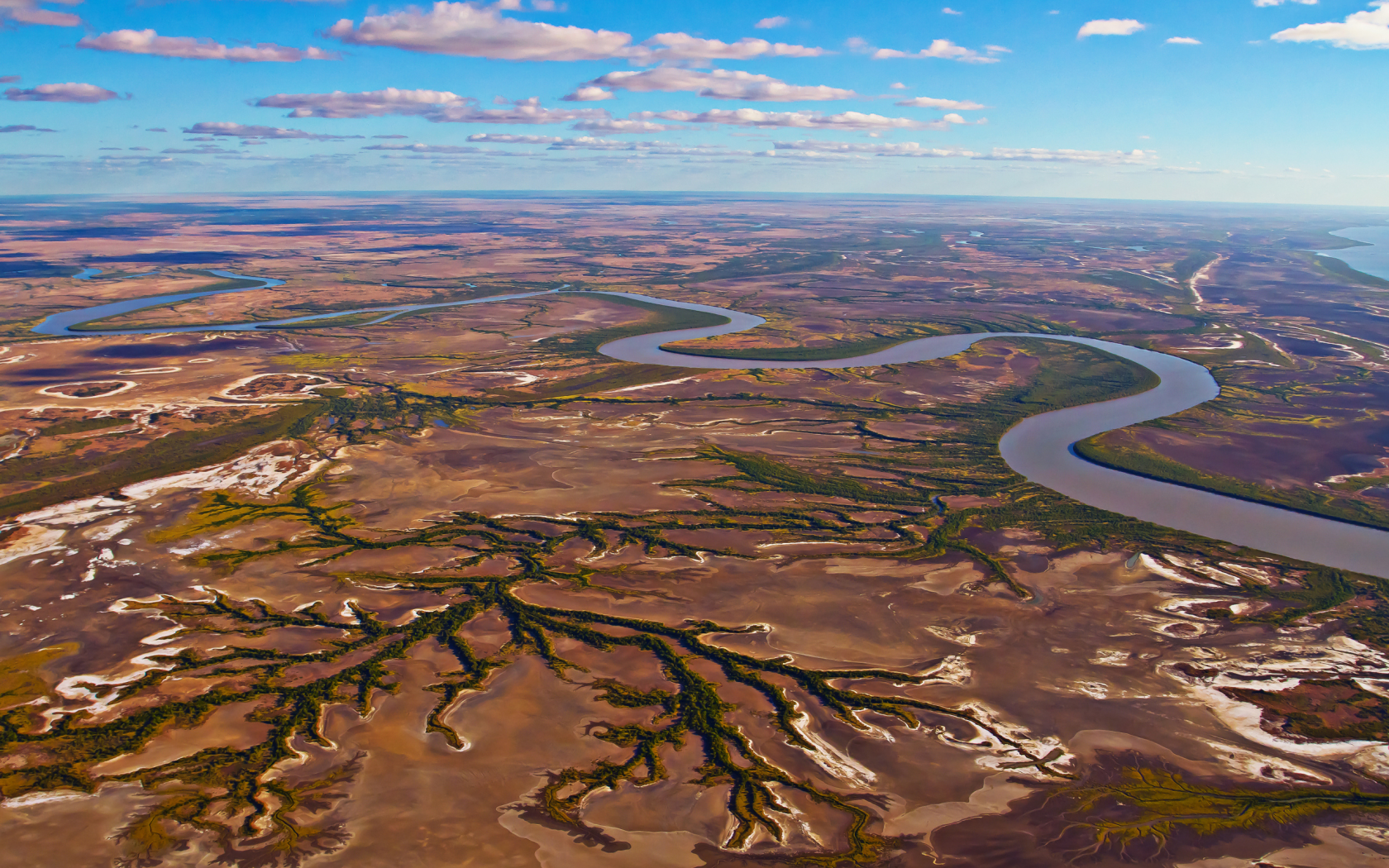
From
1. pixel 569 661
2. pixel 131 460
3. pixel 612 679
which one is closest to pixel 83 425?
pixel 131 460

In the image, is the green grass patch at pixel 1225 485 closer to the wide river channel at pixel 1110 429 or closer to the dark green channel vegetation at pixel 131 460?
the wide river channel at pixel 1110 429

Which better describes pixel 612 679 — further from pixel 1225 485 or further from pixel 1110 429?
pixel 1110 429

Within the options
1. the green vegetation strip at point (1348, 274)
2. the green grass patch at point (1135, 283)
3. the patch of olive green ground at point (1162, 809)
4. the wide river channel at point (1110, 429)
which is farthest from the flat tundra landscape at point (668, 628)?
the green vegetation strip at point (1348, 274)

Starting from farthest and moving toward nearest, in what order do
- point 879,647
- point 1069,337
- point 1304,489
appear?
point 1069,337, point 1304,489, point 879,647

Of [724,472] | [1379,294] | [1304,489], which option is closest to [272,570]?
[724,472]

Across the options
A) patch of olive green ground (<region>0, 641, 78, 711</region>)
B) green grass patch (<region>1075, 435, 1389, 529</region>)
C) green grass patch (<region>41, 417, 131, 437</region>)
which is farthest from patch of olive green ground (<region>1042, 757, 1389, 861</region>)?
green grass patch (<region>41, 417, 131, 437</region>)

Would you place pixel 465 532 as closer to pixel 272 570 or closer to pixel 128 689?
pixel 272 570
